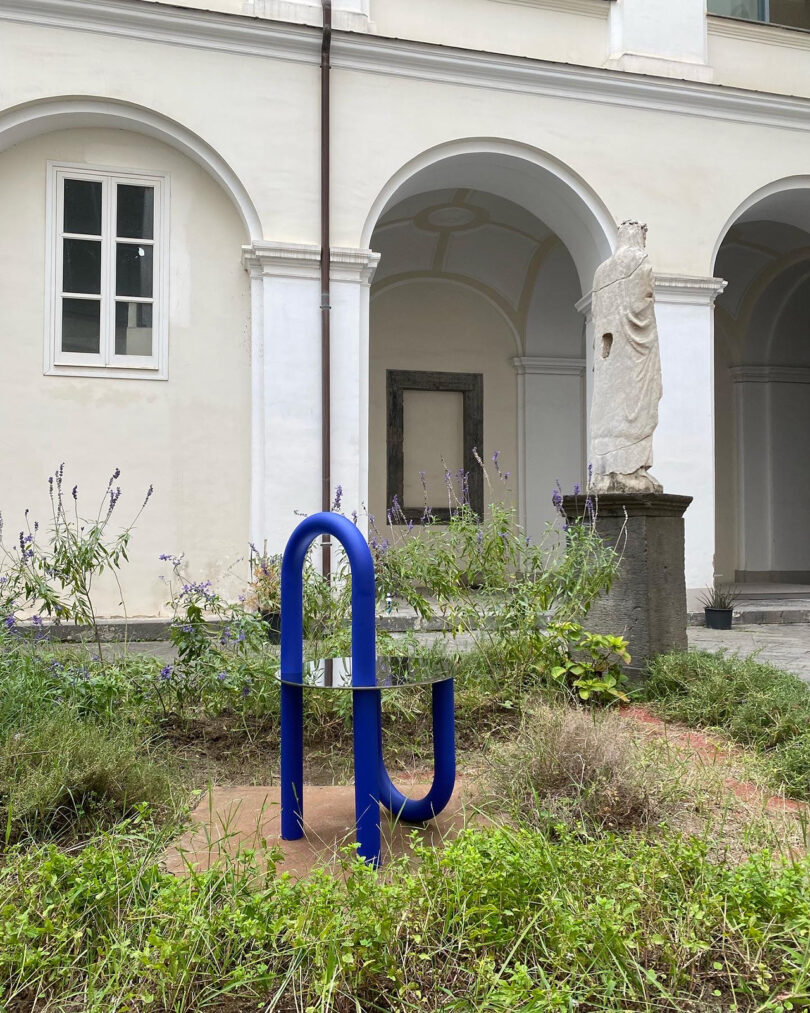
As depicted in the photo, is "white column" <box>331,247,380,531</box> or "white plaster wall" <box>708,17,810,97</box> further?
"white plaster wall" <box>708,17,810,97</box>

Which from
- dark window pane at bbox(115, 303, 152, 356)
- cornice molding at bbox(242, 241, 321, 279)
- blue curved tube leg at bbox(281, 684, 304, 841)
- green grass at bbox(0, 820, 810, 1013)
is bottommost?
green grass at bbox(0, 820, 810, 1013)

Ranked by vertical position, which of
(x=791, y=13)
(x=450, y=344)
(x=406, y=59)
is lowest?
(x=450, y=344)

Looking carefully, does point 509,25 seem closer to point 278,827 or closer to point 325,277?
point 325,277

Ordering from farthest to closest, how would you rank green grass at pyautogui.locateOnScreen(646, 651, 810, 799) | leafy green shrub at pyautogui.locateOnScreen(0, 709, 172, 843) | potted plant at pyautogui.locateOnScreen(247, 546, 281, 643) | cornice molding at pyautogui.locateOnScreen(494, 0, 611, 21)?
cornice molding at pyautogui.locateOnScreen(494, 0, 611, 21) < potted plant at pyautogui.locateOnScreen(247, 546, 281, 643) < green grass at pyautogui.locateOnScreen(646, 651, 810, 799) < leafy green shrub at pyautogui.locateOnScreen(0, 709, 172, 843)

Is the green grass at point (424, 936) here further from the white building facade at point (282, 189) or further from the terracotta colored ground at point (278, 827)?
the white building facade at point (282, 189)

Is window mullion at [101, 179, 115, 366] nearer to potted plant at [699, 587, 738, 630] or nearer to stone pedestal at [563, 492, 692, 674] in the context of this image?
stone pedestal at [563, 492, 692, 674]

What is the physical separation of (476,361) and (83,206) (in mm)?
6687

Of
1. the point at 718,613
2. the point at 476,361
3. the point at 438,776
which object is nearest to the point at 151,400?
the point at 476,361

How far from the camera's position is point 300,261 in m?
9.06

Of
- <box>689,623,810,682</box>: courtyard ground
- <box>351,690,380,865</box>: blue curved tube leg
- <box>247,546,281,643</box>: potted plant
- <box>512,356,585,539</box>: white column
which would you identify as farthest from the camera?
<box>512,356,585,539</box>: white column

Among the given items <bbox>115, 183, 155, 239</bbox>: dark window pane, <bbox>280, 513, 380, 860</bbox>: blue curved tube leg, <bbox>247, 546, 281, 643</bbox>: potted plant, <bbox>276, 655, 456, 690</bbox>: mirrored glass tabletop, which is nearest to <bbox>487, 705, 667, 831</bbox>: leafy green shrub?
<bbox>276, 655, 456, 690</bbox>: mirrored glass tabletop

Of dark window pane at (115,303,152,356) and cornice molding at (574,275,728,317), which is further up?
cornice molding at (574,275,728,317)

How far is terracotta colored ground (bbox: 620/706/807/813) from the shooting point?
132 inches

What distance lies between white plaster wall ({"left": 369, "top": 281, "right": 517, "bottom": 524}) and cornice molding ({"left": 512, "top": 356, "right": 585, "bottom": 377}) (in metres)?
0.19
